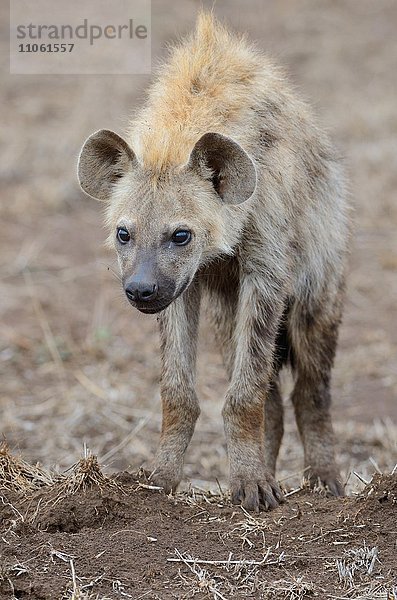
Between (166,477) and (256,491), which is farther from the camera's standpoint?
(166,477)

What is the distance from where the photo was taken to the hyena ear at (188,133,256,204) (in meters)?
3.98

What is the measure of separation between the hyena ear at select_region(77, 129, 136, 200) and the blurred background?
49 cm

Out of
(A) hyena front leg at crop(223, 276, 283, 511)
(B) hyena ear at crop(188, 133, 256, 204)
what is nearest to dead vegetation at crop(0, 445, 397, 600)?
(A) hyena front leg at crop(223, 276, 283, 511)

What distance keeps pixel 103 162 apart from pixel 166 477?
1.26m

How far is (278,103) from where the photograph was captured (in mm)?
4559

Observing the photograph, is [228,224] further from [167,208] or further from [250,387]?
[250,387]

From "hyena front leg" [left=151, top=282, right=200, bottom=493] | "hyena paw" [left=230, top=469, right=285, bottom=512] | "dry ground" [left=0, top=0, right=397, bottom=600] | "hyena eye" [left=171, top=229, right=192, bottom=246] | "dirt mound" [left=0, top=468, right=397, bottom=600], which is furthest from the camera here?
"dry ground" [left=0, top=0, right=397, bottom=600]

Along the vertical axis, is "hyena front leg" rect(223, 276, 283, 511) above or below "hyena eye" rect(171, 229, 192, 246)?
below

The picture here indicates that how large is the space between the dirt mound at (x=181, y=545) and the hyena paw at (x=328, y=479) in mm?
765

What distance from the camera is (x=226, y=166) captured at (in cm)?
405

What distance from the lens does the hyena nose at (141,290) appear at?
378 centimetres

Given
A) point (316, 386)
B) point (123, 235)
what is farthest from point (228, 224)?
point (316, 386)

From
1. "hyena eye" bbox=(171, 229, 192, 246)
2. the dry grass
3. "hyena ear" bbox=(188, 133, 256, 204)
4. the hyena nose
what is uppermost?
"hyena ear" bbox=(188, 133, 256, 204)

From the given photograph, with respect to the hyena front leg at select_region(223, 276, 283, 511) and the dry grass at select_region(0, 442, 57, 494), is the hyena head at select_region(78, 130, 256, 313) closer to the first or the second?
the hyena front leg at select_region(223, 276, 283, 511)
